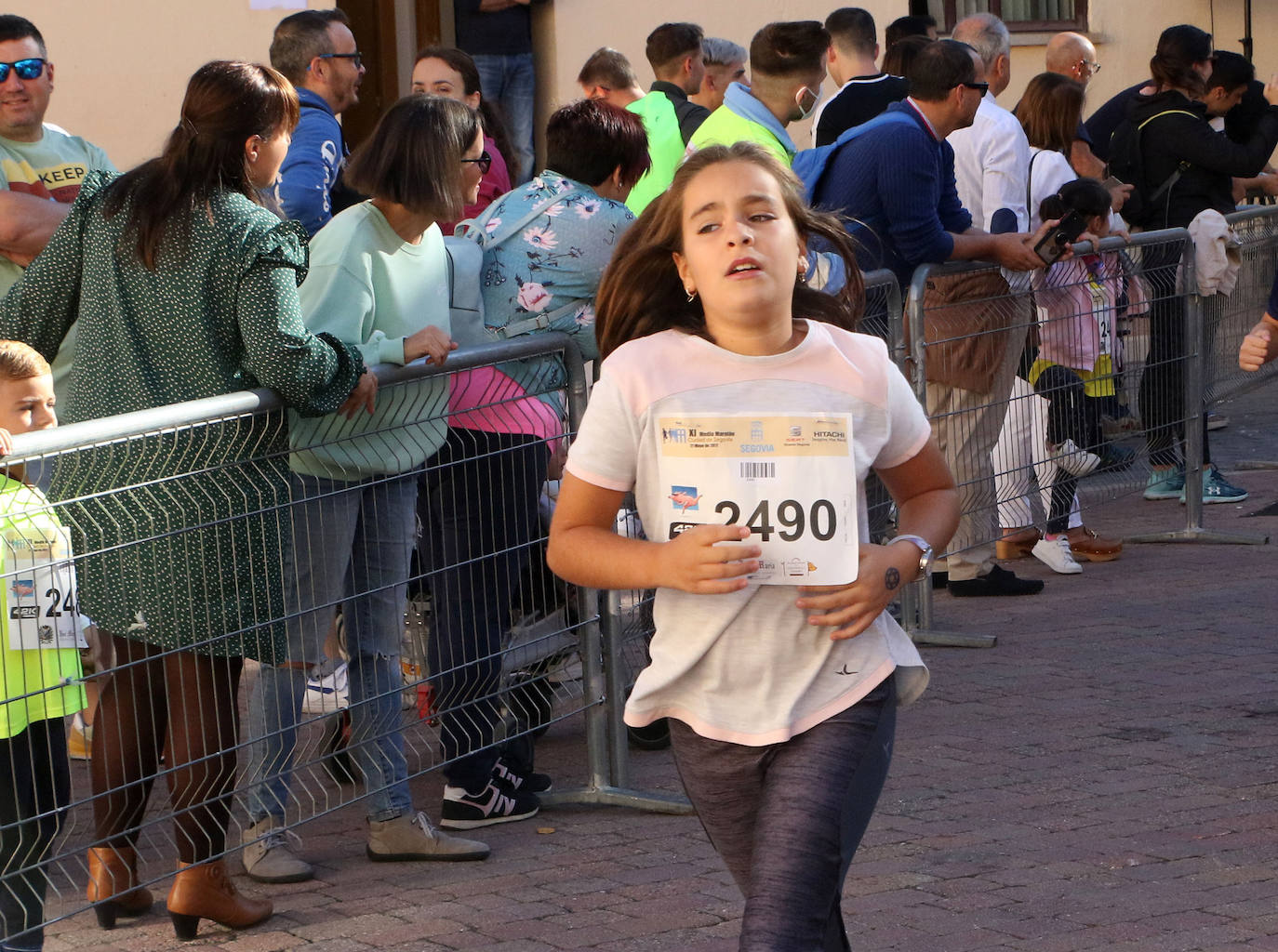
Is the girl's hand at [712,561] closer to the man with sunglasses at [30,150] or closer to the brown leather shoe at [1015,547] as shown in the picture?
the man with sunglasses at [30,150]

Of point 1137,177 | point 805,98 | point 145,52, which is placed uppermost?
point 145,52

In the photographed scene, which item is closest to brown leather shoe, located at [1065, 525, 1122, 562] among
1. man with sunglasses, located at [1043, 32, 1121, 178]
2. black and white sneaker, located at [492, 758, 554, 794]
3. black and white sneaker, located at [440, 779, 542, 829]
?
man with sunglasses, located at [1043, 32, 1121, 178]

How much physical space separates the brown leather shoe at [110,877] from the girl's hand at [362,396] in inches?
45.8

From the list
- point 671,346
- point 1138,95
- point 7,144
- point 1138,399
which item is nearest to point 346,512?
point 671,346

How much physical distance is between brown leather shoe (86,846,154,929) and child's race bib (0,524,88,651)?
648mm

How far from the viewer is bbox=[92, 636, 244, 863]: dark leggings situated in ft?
13.6

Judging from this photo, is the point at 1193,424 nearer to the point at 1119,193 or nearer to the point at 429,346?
the point at 1119,193

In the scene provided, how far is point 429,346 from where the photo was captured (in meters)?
4.55

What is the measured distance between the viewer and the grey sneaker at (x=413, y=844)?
15.8 feet

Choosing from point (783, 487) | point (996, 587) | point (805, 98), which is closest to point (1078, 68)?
point (805, 98)

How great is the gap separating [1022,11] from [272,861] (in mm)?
13105

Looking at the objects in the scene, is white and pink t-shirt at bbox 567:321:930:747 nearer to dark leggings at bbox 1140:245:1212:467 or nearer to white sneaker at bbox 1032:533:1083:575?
white sneaker at bbox 1032:533:1083:575

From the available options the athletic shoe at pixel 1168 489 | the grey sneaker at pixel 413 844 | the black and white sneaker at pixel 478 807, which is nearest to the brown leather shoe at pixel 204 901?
the grey sneaker at pixel 413 844

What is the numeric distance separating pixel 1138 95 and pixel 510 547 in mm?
6407
